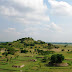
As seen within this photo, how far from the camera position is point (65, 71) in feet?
156

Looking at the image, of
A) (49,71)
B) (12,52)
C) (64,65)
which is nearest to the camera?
(49,71)

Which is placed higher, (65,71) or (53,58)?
(53,58)

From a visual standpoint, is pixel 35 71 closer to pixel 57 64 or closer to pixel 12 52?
pixel 57 64

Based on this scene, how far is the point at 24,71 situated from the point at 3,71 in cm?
916

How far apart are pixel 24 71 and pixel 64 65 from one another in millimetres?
22058

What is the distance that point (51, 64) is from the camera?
2381 inches

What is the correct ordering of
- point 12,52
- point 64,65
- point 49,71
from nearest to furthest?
1. point 49,71
2. point 64,65
3. point 12,52

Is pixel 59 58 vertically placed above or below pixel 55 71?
above

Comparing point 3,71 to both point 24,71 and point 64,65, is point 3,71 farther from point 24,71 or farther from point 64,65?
point 64,65

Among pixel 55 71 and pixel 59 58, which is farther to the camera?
pixel 59 58

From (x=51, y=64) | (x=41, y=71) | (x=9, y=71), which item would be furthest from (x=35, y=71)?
(x=51, y=64)

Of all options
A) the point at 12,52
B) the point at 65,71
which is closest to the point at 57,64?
the point at 65,71

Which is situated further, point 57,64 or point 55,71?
point 57,64

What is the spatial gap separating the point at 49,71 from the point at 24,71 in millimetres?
10871
